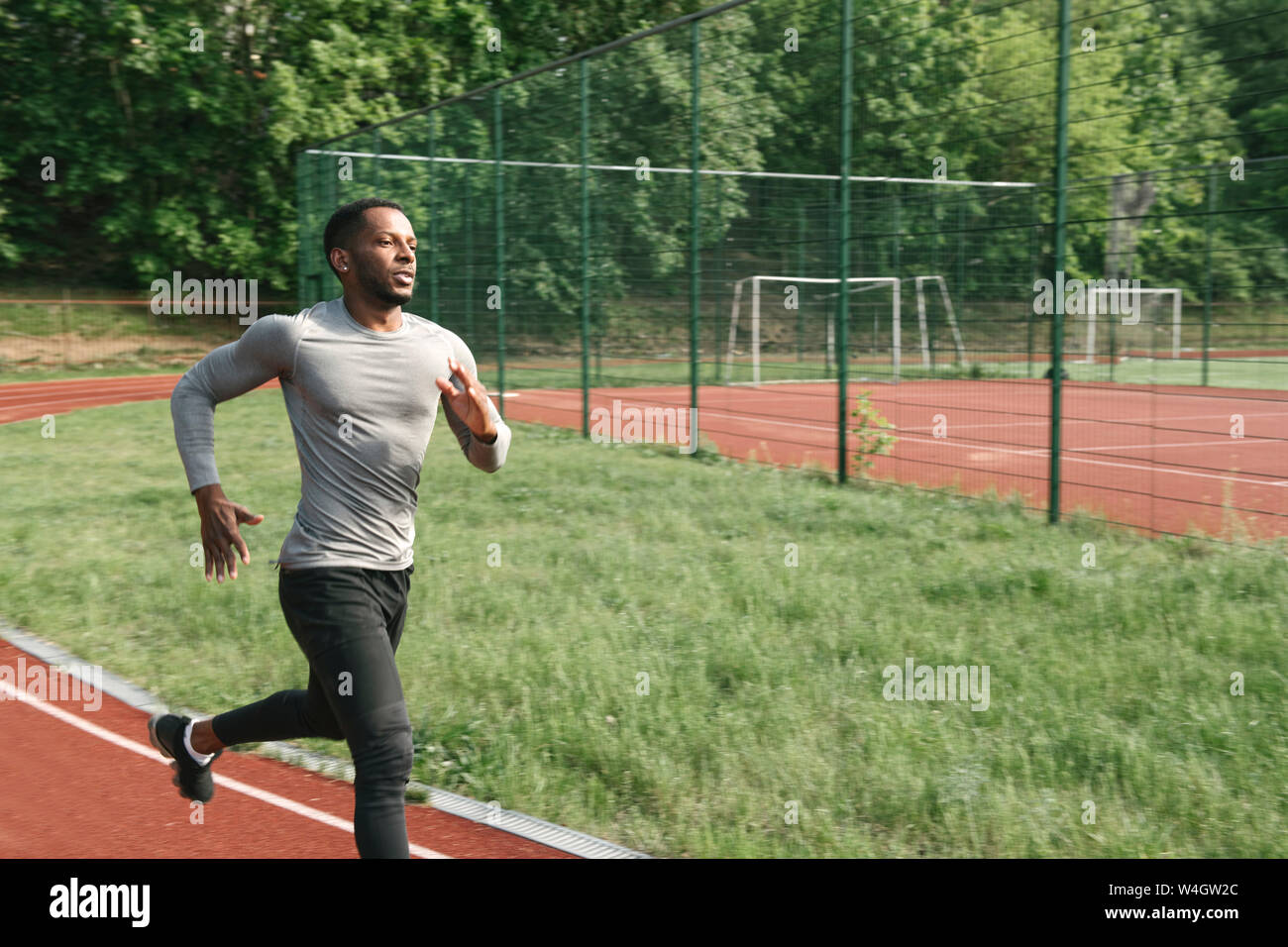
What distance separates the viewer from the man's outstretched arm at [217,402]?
3602 millimetres

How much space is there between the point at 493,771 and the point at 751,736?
3.28ft

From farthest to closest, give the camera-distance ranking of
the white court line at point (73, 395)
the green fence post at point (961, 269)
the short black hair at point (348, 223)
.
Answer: the white court line at point (73, 395)
the green fence post at point (961, 269)
the short black hair at point (348, 223)

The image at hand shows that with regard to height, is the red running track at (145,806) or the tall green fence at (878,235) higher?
the tall green fence at (878,235)

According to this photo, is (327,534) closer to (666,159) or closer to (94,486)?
(94,486)

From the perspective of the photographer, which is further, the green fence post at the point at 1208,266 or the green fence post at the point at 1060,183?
the green fence post at the point at 1208,266

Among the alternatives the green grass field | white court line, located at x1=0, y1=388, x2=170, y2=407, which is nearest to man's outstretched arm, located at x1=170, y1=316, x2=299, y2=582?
the green grass field

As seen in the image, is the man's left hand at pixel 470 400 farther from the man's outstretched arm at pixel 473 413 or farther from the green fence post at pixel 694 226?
the green fence post at pixel 694 226

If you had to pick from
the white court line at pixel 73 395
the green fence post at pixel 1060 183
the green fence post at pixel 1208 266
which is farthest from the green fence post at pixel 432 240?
the green fence post at pixel 1060 183

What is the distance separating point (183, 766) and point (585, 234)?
12.5 metres

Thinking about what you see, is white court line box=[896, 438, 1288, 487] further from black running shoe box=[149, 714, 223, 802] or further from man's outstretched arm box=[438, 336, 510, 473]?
black running shoe box=[149, 714, 223, 802]

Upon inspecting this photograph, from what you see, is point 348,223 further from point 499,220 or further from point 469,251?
point 469,251

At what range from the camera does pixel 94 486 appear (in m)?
12.3

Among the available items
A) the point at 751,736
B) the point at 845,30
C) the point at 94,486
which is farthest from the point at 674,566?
the point at 94,486

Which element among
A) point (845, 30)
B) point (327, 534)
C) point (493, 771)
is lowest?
point (493, 771)
